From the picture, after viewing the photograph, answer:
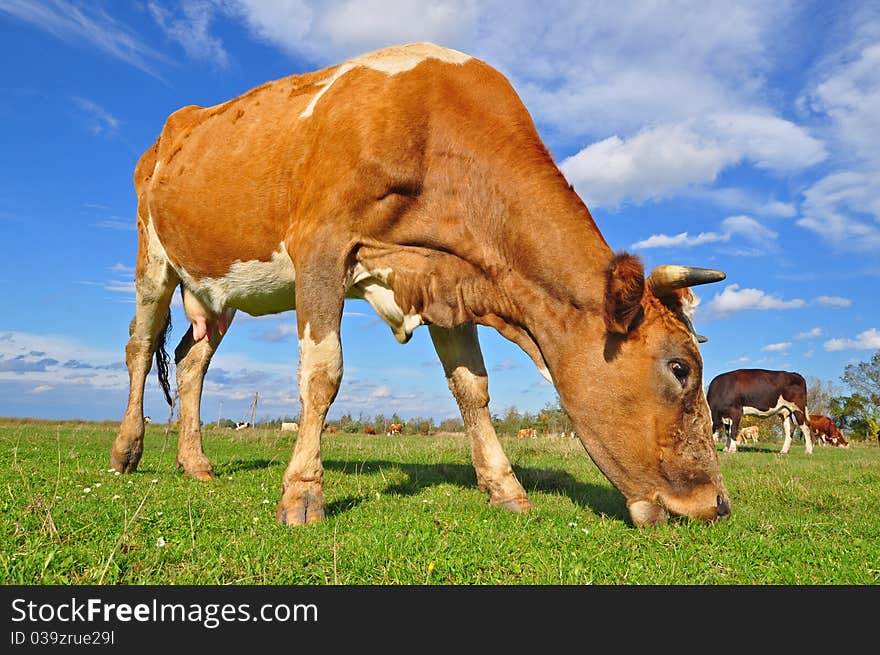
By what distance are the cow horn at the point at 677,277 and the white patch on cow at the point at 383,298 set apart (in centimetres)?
188

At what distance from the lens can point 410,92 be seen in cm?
555

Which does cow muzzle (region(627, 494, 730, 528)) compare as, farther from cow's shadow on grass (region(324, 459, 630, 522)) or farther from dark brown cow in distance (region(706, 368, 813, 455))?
dark brown cow in distance (region(706, 368, 813, 455))

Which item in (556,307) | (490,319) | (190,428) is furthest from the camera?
(190,428)

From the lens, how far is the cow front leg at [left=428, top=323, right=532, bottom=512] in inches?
231

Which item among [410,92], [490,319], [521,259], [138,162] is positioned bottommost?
[490,319]

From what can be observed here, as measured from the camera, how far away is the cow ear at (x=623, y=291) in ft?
15.3

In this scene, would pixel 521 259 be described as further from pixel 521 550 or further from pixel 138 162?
pixel 138 162

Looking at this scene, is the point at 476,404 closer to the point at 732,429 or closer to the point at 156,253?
the point at 156,253

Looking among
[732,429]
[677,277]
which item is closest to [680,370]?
[677,277]

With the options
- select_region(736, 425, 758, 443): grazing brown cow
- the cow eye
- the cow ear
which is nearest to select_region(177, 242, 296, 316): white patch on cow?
the cow ear

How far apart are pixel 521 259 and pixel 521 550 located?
87.2 inches

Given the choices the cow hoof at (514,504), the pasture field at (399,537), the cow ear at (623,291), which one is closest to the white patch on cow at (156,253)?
the pasture field at (399,537)

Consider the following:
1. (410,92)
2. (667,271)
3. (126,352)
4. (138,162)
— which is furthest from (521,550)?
(138,162)

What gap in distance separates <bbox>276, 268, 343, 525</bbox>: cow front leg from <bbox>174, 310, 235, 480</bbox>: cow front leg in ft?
10.3
